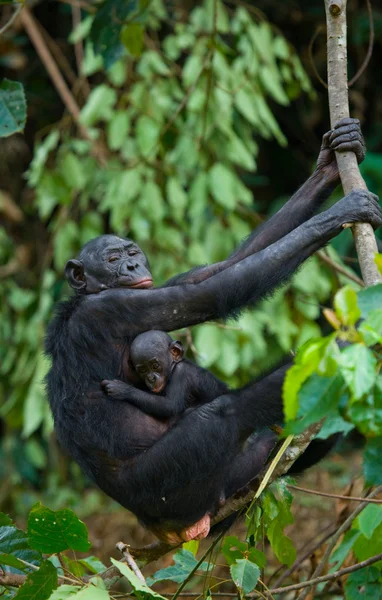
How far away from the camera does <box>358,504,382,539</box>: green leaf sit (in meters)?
3.23

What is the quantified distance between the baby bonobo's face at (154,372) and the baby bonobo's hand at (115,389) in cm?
10

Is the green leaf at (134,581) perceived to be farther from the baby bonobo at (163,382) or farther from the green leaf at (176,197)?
the green leaf at (176,197)

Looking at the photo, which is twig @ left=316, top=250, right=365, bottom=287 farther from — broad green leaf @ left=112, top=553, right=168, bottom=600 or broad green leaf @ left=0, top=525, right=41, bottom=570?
broad green leaf @ left=112, top=553, right=168, bottom=600

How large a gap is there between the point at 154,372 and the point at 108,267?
653 mm

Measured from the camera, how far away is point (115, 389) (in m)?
3.79

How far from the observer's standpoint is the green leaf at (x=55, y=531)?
2.99 metres

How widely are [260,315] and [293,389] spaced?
4584mm

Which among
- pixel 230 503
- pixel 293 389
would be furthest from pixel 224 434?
pixel 293 389

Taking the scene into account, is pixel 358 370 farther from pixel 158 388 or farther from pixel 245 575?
pixel 158 388

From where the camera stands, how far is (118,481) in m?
3.75

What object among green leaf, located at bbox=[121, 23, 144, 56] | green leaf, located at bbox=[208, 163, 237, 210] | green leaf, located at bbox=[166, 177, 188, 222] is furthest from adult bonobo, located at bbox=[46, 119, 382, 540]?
green leaf, located at bbox=[166, 177, 188, 222]

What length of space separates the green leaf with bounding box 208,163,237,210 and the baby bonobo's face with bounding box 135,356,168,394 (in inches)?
109

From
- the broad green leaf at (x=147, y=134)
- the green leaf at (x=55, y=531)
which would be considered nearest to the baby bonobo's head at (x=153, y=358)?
the green leaf at (x=55, y=531)

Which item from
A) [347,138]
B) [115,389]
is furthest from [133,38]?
[115,389]
